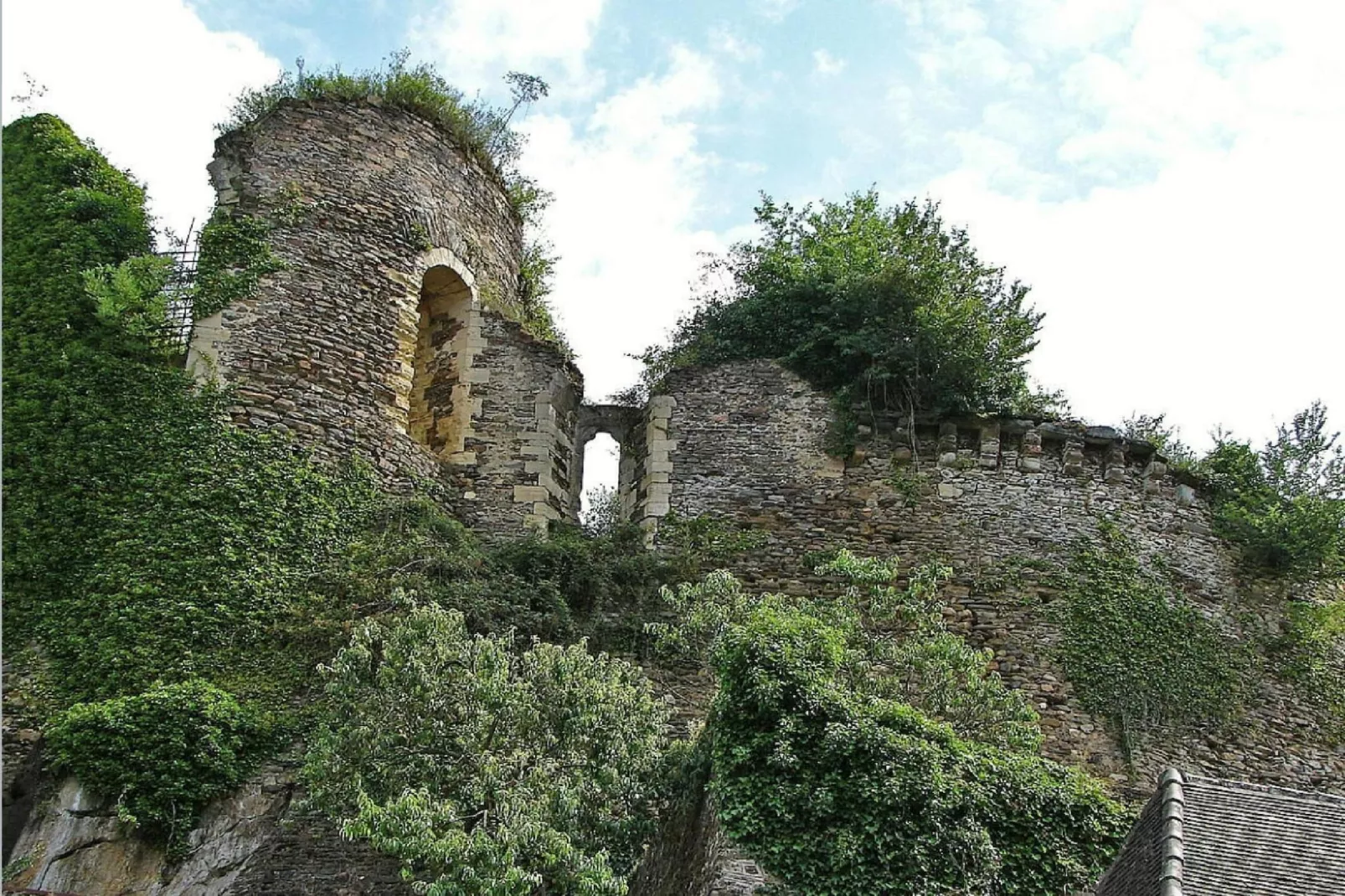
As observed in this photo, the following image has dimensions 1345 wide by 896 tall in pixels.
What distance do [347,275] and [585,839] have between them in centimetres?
750

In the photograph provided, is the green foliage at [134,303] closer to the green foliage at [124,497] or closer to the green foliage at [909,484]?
the green foliage at [124,497]

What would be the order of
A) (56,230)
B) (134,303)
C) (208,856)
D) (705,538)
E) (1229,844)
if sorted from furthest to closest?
(705,538)
(56,230)
(134,303)
(208,856)
(1229,844)

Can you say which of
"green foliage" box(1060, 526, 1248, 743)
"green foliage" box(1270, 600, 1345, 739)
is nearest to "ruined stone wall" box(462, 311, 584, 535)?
"green foliage" box(1060, 526, 1248, 743)

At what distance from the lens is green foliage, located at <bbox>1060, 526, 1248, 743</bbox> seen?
45.2 ft

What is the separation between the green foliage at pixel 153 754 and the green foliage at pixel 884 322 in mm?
7124

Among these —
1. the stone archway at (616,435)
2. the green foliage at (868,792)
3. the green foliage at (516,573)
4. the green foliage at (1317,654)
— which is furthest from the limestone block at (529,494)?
the green foliage at (1317,654)

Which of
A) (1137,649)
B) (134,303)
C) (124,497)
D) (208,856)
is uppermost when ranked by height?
(134,303)

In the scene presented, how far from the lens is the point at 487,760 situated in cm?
961

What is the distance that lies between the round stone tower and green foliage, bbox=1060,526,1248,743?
226 inches

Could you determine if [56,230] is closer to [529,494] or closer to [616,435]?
[529,494]

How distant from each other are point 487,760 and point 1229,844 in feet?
16.6

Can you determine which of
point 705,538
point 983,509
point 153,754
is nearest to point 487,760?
point 153,754

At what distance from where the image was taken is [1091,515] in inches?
593

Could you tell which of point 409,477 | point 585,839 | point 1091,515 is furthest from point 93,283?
point 1091,515
